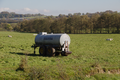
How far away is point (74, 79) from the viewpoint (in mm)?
12820

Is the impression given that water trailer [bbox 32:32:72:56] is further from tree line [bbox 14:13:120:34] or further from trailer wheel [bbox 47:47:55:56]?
tree line [bbox 14:13:120:34]

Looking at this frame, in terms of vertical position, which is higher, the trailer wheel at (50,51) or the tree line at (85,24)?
the tree line at (85,24)

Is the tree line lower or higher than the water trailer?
higher

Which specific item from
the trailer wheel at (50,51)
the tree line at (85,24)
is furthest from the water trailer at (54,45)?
the tree line at (85,24)

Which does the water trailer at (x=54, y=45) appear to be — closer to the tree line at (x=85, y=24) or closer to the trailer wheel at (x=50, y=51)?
the trailer wheel at (x=50, y=51)

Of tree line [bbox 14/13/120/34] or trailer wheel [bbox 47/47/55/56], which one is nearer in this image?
trailer wheel [bbox 47/47/55/56]

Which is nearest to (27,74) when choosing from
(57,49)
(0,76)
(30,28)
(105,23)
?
(0,76)

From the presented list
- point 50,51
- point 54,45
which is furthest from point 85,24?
point 50,51

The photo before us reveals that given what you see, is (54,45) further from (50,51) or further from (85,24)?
(85,24)

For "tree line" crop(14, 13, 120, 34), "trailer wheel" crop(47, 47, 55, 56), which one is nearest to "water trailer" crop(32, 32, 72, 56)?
"trailer wheel" crop(47, 47, 55, 56)

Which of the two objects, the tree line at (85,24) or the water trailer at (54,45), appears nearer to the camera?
the water trailer at (54,45)

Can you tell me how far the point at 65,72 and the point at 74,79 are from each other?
0.97 m

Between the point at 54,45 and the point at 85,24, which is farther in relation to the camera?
the point at 85,24

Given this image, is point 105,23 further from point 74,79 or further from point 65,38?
point 74,79
